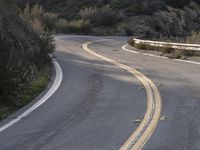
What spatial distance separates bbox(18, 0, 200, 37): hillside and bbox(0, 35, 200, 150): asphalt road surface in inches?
1434

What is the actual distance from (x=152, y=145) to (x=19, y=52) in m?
11.0

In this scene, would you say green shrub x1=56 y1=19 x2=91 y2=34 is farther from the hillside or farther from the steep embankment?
the steep embankment

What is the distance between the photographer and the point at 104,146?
8523 mm

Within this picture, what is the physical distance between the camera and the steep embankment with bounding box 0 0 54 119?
43.9 ft

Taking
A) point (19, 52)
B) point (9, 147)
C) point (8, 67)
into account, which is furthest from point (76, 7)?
point (9, 147)

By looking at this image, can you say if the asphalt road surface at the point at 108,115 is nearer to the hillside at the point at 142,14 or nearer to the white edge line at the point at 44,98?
the white edge line at the point at 44,98

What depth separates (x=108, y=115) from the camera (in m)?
11.2

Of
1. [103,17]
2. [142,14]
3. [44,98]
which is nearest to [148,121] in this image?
[44,98]

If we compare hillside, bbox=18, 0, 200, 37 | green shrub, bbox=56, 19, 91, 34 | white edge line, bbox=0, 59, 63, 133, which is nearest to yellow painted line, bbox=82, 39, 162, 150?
white edge line, bbox=0, 59, 63, 133

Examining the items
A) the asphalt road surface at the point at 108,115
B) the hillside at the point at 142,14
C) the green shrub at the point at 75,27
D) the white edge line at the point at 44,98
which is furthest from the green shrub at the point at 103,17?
the asphalt road surface at the point at 108,115

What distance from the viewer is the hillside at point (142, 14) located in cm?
5890

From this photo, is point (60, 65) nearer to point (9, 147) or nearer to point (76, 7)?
point (9, 147)

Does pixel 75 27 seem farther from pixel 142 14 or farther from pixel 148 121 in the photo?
pixel 148 121

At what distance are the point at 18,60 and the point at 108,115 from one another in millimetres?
6154
